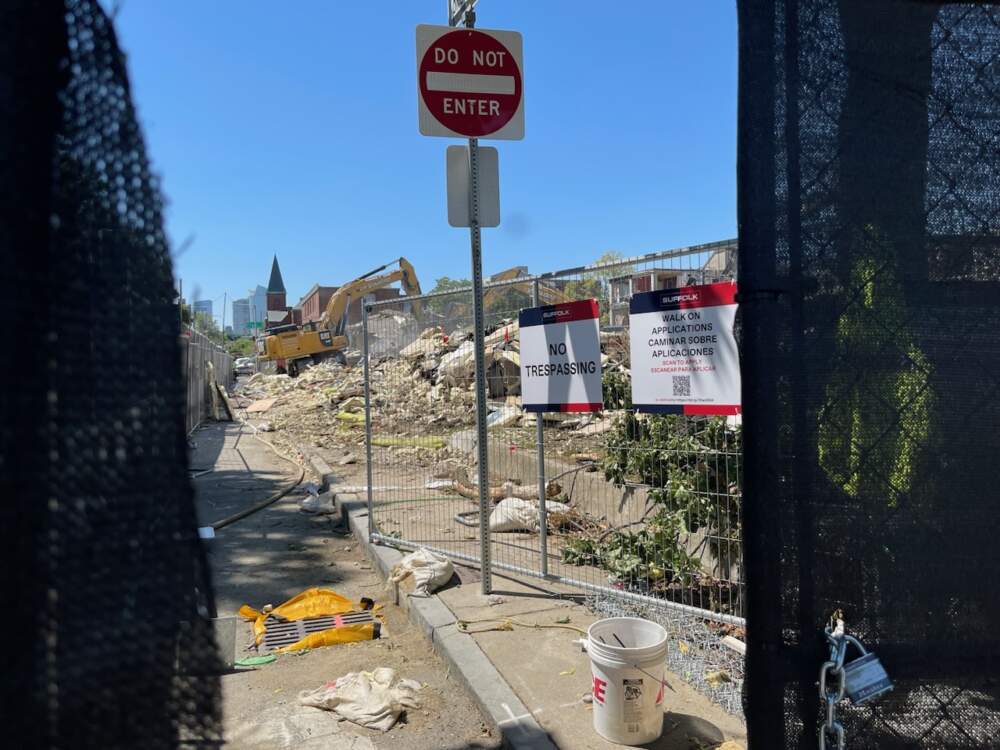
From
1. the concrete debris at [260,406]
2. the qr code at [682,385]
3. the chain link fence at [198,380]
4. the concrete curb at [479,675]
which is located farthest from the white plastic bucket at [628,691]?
the concrete debris at [260,406]

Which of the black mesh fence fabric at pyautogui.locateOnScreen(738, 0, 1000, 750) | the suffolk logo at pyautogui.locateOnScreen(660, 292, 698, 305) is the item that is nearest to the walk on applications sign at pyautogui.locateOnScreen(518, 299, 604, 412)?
the suffolk logo at pyautogui.locateOnScreen(660, 292, 698, 305)

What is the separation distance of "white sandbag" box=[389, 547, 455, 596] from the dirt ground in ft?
0.76

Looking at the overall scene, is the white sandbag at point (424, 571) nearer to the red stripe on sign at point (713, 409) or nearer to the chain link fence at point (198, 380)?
the red stripe on sign at point (713, 409)

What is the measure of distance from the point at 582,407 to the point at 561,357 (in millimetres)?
365

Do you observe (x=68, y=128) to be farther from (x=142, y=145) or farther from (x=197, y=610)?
(x=197, y=610)

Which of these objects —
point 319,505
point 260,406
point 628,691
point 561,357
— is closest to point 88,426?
point 628,691

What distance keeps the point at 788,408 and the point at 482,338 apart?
329 centimetres

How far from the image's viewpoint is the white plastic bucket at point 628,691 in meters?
3.01

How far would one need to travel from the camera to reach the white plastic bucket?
3.01 meters

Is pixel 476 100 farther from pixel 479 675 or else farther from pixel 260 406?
pixel 260 406

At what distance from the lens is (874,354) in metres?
1.57

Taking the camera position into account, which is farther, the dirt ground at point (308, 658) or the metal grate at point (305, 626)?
the metal grate at point (305, 626)

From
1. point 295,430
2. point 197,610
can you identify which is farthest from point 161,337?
point 295,430

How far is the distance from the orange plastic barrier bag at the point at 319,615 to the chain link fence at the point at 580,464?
864mm
